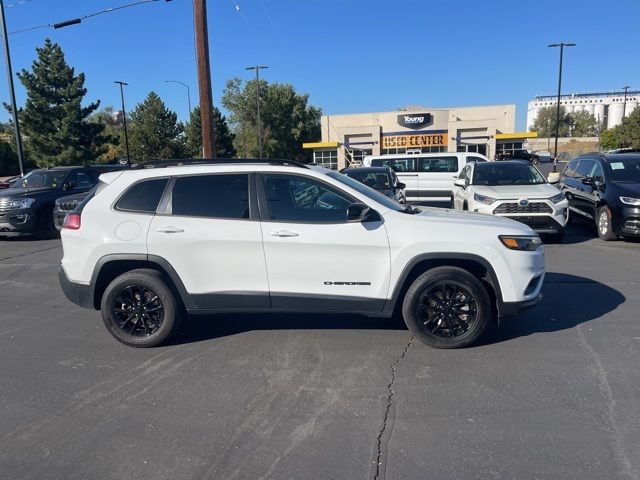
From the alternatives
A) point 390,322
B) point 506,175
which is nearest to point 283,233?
point 390,322

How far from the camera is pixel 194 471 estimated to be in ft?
9.77

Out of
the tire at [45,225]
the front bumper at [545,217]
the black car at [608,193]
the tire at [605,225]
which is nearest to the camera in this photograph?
the front bumper at [545,217]

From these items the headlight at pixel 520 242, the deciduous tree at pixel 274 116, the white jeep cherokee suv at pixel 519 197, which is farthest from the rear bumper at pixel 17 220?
the deciduous tree at pixel 274 116

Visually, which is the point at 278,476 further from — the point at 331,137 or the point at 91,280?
the point at 331,137

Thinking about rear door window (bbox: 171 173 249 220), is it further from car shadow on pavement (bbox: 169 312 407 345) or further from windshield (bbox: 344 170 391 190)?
windshield (bbox: 344 170 391 190)

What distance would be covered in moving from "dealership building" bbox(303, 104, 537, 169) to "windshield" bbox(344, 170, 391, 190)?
124ft

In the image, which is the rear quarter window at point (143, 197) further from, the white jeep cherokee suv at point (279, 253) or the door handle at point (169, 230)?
the door handle at point (169, 230)

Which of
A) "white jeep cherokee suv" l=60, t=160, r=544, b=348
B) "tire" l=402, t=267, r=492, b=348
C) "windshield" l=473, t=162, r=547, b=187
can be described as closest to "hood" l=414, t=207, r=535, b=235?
"white jeep cherokee suv" l=60, t=160, r=544, b=348

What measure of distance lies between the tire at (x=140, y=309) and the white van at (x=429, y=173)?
41.6ft

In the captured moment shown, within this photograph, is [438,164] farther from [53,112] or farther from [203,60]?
[53,112]

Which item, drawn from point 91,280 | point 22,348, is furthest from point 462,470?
point 22,348

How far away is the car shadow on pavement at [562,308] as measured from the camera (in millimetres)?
5172

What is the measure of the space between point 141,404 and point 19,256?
835 cm

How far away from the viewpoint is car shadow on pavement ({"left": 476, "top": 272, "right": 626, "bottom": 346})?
17.0 ft
